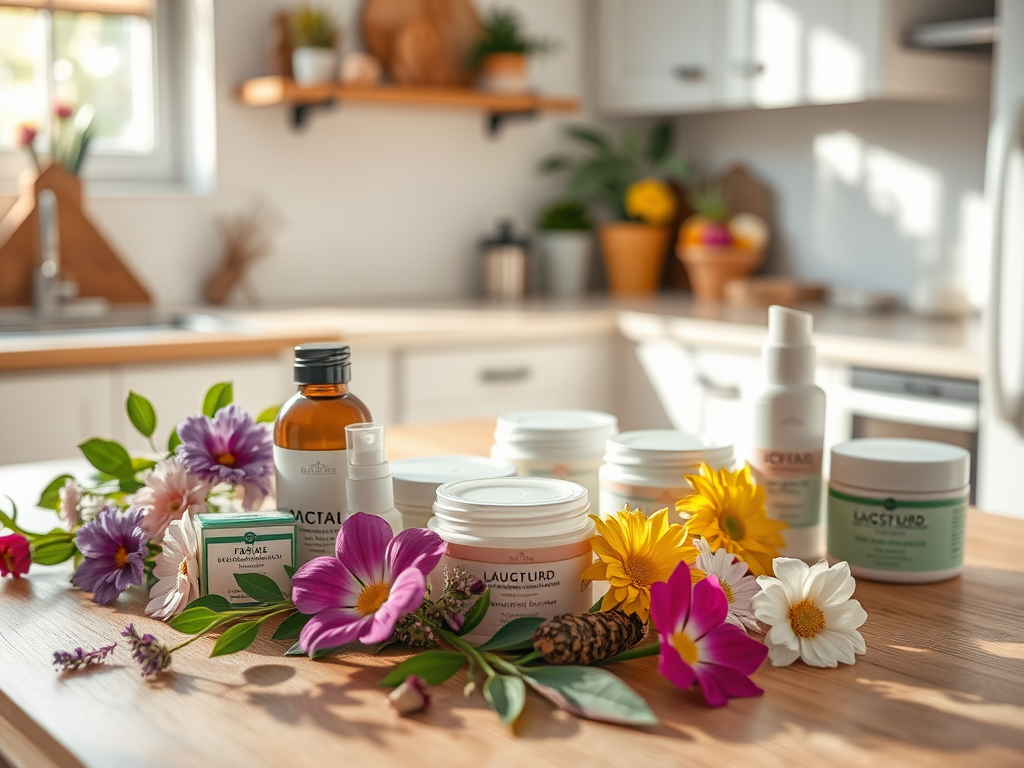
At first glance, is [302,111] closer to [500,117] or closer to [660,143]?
[500,117]

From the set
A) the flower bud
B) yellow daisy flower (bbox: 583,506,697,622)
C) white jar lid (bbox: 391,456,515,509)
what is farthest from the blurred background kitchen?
the flower bud

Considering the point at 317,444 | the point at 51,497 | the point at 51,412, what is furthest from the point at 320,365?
the point at 51,412

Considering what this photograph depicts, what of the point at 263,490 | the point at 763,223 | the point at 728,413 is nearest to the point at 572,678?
the point at 263,490

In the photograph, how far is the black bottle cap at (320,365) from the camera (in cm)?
96

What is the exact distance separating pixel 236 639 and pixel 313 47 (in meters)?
2.62

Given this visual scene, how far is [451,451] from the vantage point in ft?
5.27

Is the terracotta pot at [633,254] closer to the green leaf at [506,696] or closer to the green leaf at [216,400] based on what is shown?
the green leaf at [216,400]

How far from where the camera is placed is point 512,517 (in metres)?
0.87

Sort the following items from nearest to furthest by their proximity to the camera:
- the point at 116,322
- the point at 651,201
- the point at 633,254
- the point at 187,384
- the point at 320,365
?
1. the point at 320,365
2. the point at 187,384
3. the point at 116,322
4. the point at 651,201
5. the point at 633,254

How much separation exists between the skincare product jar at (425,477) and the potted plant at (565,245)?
107 inches

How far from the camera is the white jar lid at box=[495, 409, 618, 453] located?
115 centimetres

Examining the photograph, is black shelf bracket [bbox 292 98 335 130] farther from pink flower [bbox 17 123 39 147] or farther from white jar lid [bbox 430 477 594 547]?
white jar lid [bbox 430 477 594 547]

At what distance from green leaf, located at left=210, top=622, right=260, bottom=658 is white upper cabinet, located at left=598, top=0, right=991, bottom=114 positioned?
2505 mm

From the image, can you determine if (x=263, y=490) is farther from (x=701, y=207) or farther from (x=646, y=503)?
(x=701, y=207)
